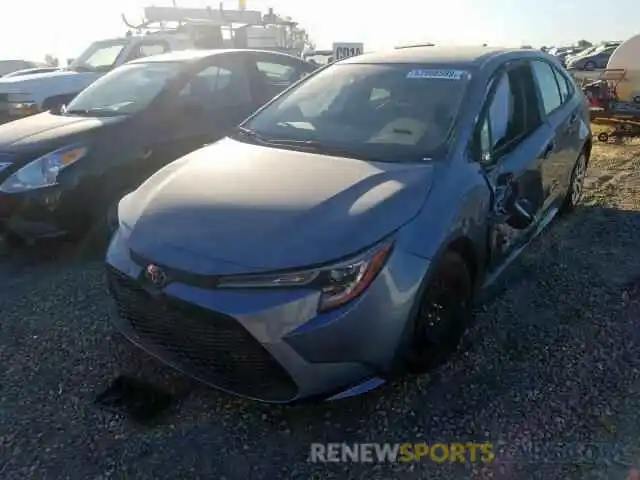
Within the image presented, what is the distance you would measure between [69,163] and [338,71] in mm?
2138

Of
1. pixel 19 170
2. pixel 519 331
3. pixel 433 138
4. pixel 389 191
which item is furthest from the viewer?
pixel 19 170

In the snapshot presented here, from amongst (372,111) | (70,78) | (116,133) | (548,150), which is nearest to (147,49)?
(70,78)

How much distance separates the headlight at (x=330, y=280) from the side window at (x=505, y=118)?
119cm

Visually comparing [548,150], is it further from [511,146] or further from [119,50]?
[119,50]

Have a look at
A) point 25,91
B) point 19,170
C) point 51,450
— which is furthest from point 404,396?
point 25,91

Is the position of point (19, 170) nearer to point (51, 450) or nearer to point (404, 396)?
point (51, 450)

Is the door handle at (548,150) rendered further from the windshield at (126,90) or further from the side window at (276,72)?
the windshield at (126,90)

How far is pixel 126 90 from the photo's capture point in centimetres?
529

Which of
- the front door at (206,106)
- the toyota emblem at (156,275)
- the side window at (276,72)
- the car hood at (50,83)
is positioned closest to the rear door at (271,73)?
the side window at (276,72)

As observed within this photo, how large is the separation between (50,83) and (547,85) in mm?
7932

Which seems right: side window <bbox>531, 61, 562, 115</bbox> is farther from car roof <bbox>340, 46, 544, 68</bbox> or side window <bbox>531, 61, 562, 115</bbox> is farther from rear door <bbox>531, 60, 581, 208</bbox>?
car roof <bbox>340, 46, 544, 68</bbox>

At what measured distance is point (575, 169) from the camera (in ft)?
16.9

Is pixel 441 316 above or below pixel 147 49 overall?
below

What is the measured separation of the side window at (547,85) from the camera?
167 inches
